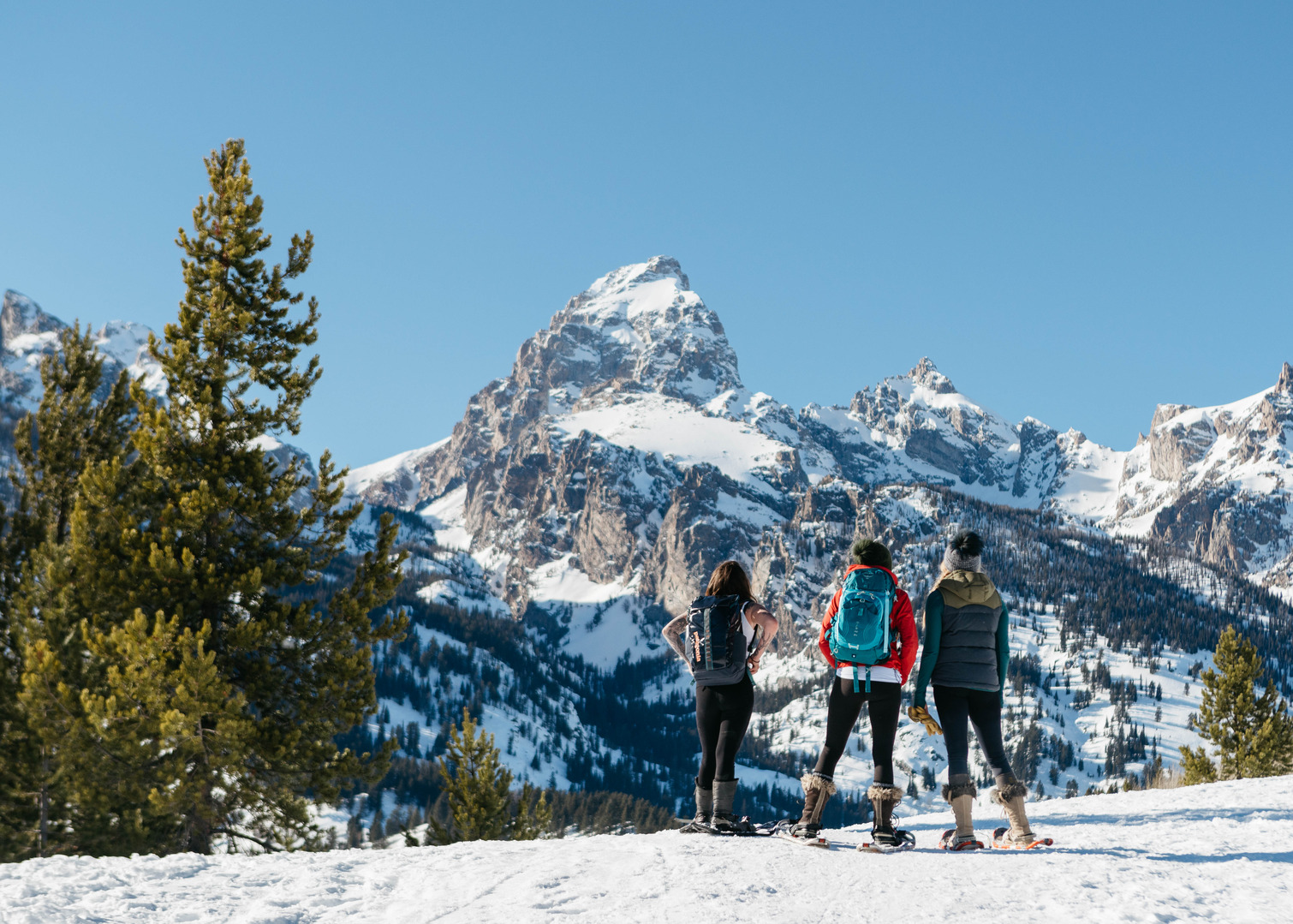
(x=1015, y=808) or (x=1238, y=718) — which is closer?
(x=1015, y=808)

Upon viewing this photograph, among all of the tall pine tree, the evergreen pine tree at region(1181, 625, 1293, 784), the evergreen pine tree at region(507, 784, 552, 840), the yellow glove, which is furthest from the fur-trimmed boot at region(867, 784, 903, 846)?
the evergreen pine tree at region(1181, 625, 1293, 784)

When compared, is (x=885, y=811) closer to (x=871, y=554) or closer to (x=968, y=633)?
(x=968, y=633)

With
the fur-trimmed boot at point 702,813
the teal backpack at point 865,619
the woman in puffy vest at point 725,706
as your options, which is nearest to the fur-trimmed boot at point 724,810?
the woman in puffy vest at point 725,706

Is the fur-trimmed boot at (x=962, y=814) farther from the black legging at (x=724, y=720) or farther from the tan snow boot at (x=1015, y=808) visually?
the black legging at (x=724, y=720)

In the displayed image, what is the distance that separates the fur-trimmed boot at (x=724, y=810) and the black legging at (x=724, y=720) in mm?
76

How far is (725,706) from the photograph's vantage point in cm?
830

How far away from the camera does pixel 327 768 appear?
13.1 m

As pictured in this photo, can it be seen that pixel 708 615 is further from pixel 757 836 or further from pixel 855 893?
pixel 855 893

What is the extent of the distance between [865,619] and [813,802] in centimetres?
181

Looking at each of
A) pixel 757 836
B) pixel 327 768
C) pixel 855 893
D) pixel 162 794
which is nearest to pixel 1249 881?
pixel 855 893

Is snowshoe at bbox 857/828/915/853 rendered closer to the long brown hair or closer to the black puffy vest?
the black puffy vest

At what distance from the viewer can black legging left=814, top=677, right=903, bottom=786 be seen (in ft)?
25.8

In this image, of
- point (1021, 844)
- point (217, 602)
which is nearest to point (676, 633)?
point (1021, 844)

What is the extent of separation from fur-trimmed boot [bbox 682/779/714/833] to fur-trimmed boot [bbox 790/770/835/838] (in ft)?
2.75
